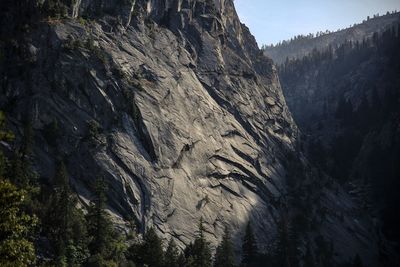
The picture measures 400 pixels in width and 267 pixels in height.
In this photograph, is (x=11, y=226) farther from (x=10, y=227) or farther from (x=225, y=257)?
(x=225, y=257)

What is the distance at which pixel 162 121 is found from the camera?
9238 cm

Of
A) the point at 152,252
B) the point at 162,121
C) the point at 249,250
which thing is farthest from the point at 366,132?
the point at 152,252

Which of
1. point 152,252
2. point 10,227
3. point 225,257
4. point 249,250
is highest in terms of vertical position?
point 249,250

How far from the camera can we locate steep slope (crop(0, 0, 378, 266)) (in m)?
80.1

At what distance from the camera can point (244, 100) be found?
396ft

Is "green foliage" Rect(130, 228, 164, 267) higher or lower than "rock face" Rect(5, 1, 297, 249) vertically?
lower

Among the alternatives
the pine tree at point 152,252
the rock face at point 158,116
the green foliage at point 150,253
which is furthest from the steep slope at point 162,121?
the pine tree at point 152,252

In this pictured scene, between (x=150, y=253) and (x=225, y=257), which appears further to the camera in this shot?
(x=225, y=257)

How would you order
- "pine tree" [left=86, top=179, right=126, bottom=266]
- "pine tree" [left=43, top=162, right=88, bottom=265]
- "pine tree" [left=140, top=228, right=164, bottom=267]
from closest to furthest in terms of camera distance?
"pine tree" [left=43, top=162, right=88, bottom=265]
"pine tree" [left=86, top=179, right=126, bottom=266]
"pine tree" [left=140, top=228, right=164, bottom=267]

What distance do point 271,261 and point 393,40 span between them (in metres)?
138

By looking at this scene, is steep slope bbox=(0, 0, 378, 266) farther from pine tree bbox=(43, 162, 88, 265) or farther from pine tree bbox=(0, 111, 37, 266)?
pine tree bbox=(0, 111, 37, 266)

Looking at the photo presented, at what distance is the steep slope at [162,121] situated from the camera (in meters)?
80.1

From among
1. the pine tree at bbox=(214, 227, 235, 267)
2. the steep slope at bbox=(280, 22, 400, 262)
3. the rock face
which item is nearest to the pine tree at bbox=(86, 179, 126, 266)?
the rock face

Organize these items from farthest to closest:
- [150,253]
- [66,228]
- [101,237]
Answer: [150,253] < [101,237] < [66,228]
